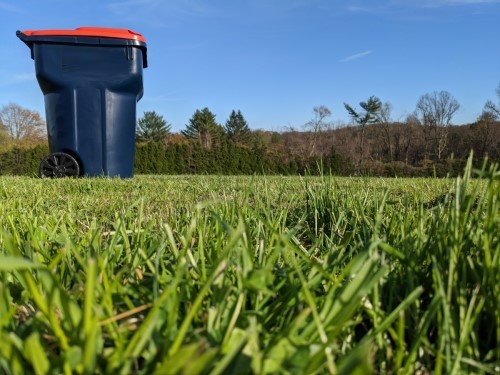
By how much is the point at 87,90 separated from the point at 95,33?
0.74m

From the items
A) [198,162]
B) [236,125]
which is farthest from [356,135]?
[198,162]

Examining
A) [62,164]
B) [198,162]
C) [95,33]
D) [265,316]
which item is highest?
[95,33]

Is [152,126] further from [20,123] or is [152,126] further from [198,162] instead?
[198,162]

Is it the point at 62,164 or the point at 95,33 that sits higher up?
the point at 95,33

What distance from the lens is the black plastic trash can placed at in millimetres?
5379

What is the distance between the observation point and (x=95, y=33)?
17.8ft

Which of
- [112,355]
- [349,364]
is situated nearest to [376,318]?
[349,364]

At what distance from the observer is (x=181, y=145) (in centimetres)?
2011

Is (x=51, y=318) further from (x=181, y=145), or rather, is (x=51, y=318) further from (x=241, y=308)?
(x=181, y=145)

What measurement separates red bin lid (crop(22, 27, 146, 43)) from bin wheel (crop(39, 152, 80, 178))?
5.01 ft

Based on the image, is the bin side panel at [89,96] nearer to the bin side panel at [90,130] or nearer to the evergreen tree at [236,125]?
the bin side panel at [90,130]

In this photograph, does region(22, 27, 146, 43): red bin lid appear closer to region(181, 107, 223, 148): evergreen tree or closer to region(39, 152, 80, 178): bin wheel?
region(39, 152, 80, 178): bin wheel

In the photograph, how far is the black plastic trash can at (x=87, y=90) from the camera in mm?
5379

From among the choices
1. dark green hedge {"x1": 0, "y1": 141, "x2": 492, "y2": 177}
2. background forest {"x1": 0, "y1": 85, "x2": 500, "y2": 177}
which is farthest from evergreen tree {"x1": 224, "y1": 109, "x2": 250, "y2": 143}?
dark green hedge {"x1": 0, "y1": 141, "x2": 492, "y2": 177}
